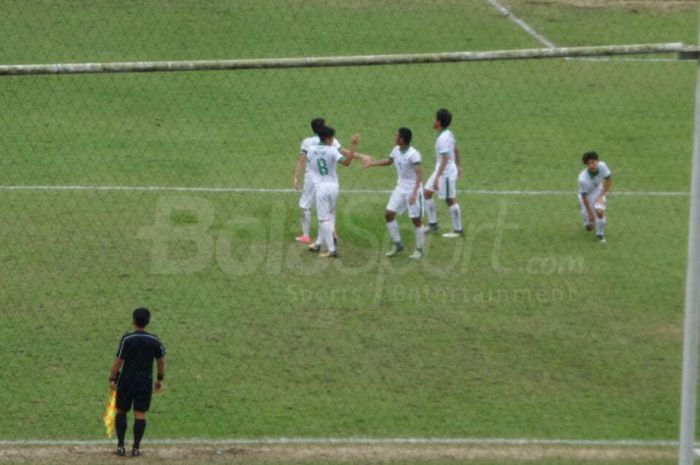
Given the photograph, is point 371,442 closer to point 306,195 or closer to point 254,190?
point 306,195

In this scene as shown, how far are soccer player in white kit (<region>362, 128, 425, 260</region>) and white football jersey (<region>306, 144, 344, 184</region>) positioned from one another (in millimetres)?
435

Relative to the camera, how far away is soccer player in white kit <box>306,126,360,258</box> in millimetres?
19328

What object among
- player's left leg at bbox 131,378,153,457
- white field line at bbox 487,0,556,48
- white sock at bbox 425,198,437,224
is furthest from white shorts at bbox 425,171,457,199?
white field line at bbox 487,0,556,48

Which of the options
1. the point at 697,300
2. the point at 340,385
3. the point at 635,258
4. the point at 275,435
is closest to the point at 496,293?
the point at 635,258

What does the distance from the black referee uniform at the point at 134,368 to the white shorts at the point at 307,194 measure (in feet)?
21.2

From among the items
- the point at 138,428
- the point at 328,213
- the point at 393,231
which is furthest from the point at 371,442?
the point at 393,231

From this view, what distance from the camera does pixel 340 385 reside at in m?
15.5

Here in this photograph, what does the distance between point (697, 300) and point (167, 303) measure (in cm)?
800

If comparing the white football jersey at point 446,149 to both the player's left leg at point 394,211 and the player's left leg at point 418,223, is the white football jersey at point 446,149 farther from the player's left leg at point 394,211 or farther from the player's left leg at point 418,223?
the player's left leg at point 394,211

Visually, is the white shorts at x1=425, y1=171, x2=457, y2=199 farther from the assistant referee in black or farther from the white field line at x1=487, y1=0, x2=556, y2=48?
the white field line at x1=487, y1=0, x2=556, y2=48

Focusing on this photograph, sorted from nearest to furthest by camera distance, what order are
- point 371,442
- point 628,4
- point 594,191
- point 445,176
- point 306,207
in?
point 371,442, point 306,207, point 445,176, point 594,191, point 628,4

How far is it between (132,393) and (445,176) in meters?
7.77

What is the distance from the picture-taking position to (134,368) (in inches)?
537

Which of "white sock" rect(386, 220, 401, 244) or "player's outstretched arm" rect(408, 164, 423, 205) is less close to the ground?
"player's outstretched arm" rect(408, 164, 423, 205)
